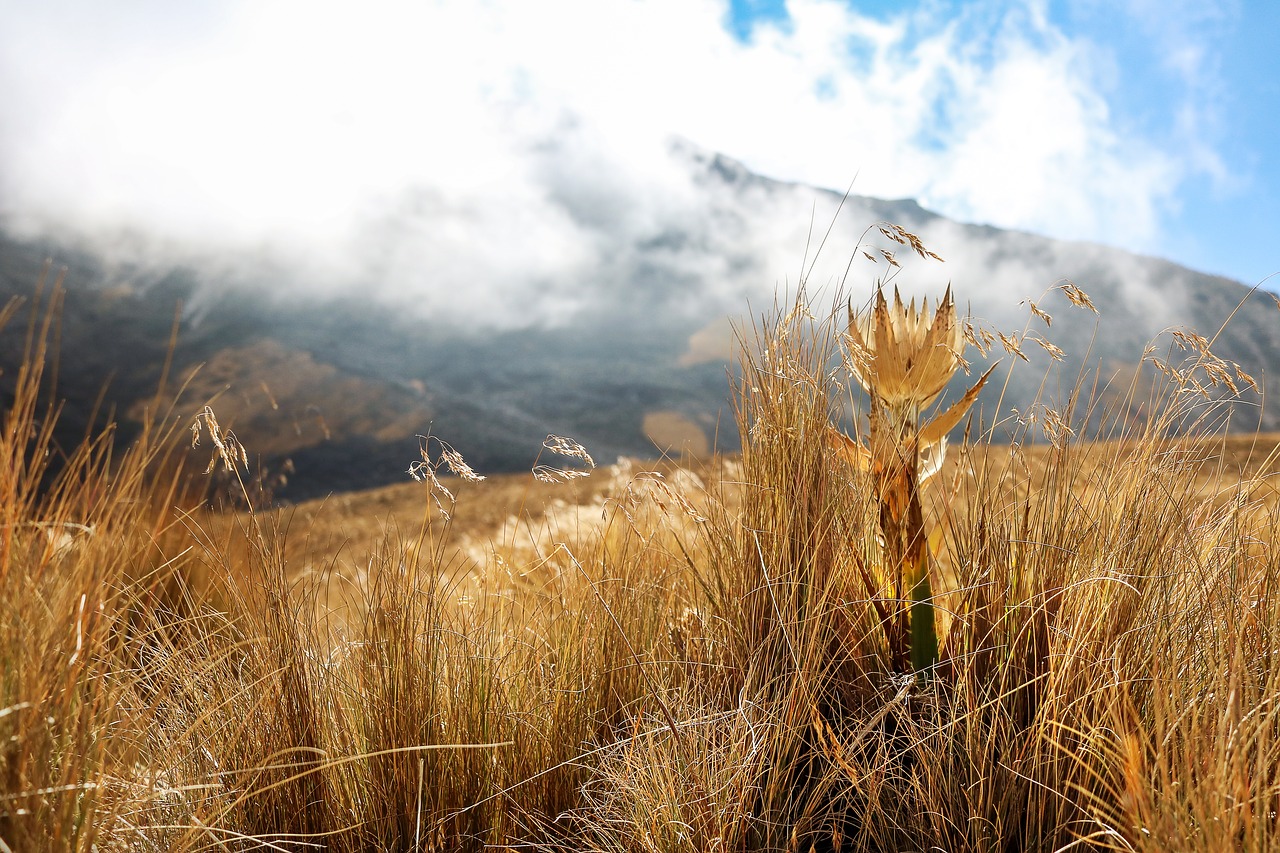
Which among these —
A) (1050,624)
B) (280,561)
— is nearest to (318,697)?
(280,561)

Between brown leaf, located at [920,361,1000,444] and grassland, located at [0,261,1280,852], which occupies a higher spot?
brown leaf, located at [920,361,1000,444]

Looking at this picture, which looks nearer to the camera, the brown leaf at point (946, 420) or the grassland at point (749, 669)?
the grassland at point (749, 669)

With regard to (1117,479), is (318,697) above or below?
below

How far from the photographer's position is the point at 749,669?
5.54ft

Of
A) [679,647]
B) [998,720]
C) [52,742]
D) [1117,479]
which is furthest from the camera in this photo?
[679,647]

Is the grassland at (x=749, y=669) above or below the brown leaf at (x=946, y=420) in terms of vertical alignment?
below

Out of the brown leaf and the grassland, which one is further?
the brown leaf

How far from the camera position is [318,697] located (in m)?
1.67

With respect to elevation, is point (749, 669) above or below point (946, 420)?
below

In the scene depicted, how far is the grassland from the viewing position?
4.39 feet

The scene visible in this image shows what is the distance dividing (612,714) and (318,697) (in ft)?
2.12

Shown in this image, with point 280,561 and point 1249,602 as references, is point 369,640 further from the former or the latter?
point 1249,602

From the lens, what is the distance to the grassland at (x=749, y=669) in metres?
1.34

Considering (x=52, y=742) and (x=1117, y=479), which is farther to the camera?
(x=1117, y=479)
